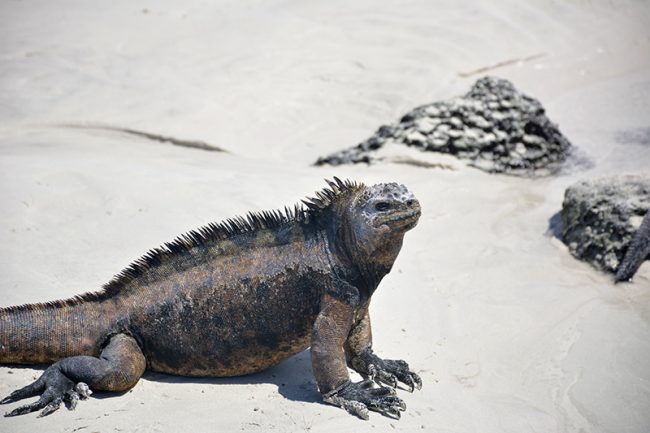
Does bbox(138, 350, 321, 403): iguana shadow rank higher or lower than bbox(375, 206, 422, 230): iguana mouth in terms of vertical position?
lower

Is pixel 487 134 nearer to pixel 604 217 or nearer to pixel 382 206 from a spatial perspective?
pixel 604 217

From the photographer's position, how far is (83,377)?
3547 millimetres

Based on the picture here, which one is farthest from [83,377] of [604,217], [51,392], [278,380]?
[604,217]

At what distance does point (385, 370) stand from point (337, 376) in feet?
1.60

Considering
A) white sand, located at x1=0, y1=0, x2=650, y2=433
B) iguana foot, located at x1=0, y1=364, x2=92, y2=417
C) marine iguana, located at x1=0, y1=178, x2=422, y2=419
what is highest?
marine iguana, located at x1=0, y1=178, x2=422, y2=419

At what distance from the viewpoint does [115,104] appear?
367 inches

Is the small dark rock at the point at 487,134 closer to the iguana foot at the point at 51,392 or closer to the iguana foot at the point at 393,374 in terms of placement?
the iguana foot at the point at 393,374

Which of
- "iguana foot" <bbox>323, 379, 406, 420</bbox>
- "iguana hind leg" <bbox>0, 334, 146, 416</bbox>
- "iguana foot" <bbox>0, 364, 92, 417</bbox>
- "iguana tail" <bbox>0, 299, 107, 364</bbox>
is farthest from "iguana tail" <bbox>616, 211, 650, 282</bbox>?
"iguana foot" <bbox>0, 364, 92, 417</bbox>

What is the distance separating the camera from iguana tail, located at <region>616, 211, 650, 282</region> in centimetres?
576

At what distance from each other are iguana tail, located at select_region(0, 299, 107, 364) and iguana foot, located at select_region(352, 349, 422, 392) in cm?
149

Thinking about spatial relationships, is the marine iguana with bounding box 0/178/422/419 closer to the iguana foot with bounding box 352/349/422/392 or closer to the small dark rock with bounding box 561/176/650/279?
the iguana foot with bounding box 352/349/422/392

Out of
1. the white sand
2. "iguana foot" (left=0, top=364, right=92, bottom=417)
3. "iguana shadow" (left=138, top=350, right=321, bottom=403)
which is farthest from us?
the white sand

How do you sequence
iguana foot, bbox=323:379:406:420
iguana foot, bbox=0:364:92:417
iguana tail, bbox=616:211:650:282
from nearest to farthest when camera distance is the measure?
iguana foot, bbox=0:364:92:417, iguana foot, bbox=323:379:406:420, iguana tail, bbox=616:211:650:282

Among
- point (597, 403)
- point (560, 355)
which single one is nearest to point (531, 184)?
point (560, 355)
